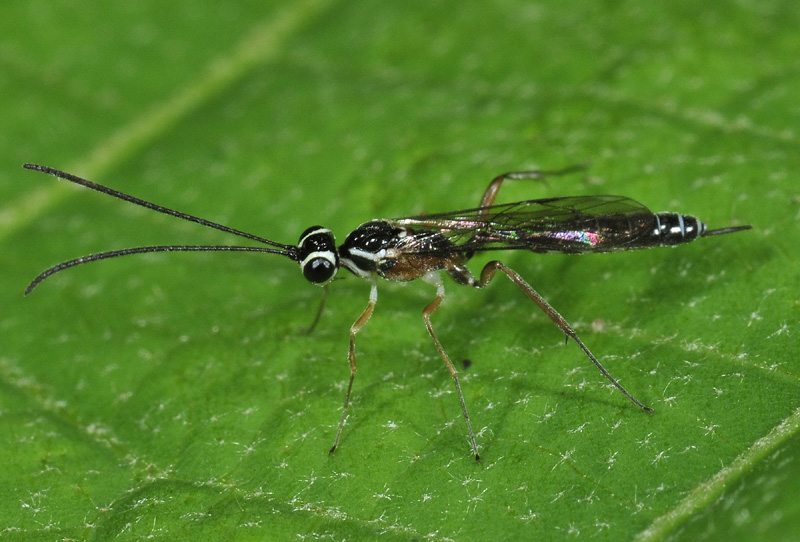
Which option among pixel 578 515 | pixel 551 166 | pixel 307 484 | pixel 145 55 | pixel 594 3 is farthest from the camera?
pixel 145 55

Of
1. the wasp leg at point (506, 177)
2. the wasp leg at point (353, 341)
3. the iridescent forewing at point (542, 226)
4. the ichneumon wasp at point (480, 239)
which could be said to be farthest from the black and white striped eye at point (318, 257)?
the wasp leg at point (506, 177)

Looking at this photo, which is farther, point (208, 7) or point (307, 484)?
point (208, 7)

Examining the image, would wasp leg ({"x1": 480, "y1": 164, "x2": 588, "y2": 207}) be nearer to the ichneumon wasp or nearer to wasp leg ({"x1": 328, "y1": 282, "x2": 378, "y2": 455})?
the ichneumon wasp

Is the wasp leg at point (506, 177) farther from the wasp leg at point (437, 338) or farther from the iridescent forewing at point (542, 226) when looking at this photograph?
the wasp leg at point (437, 338)

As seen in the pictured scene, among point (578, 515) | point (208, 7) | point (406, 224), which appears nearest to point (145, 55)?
point (208, 7)

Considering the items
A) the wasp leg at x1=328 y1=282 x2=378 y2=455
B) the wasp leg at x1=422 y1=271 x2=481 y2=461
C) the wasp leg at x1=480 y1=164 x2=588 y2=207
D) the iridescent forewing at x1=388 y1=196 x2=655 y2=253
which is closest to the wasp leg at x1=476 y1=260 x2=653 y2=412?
the iridescent forewing at x1=388 y1=196 x2=655 y2=253

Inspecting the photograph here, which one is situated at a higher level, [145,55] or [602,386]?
[145,55]

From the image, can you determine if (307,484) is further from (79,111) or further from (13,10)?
(13,10)
